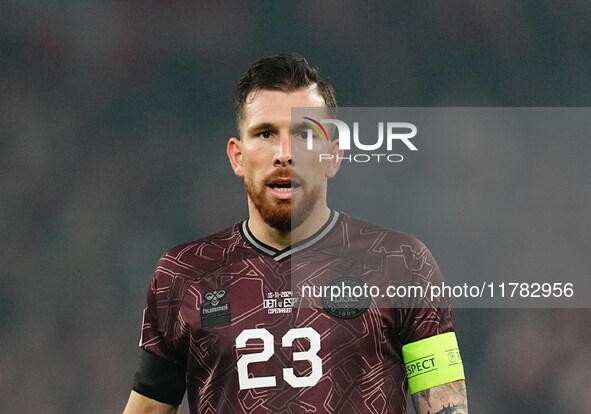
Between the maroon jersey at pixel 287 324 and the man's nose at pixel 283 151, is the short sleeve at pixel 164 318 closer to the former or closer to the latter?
the maroon jersey at pixel 287 324

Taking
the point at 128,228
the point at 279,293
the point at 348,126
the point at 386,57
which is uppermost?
the point at 386,57

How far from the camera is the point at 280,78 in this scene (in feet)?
11.4

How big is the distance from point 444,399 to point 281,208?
2.97 feet

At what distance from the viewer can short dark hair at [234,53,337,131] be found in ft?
11.4

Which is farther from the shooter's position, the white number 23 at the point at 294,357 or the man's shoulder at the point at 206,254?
the man's shoulder at the point at 206,254

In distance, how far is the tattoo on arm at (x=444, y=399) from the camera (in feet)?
10.4

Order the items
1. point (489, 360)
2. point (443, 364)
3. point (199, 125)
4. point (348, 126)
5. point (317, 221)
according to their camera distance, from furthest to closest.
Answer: point (199, 125) < point (489, 360) < point (348, 126) < point (317, 221) < point (443, 364)

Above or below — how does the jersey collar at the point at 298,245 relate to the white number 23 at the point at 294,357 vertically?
above

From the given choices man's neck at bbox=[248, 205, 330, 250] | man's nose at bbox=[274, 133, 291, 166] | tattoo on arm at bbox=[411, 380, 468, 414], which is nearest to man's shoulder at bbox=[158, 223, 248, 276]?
man's neck at bbox=[248, 205, 330, 250]

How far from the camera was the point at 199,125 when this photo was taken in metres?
6.68

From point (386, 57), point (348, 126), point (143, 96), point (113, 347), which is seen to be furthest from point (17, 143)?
point (348, 126)

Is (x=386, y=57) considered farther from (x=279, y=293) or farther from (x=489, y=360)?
(x=279, y=293)

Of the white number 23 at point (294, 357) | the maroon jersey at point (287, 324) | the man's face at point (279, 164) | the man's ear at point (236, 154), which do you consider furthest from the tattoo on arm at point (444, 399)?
the man's ear at point (236, 154)

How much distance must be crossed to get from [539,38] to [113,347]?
3.75 metres
